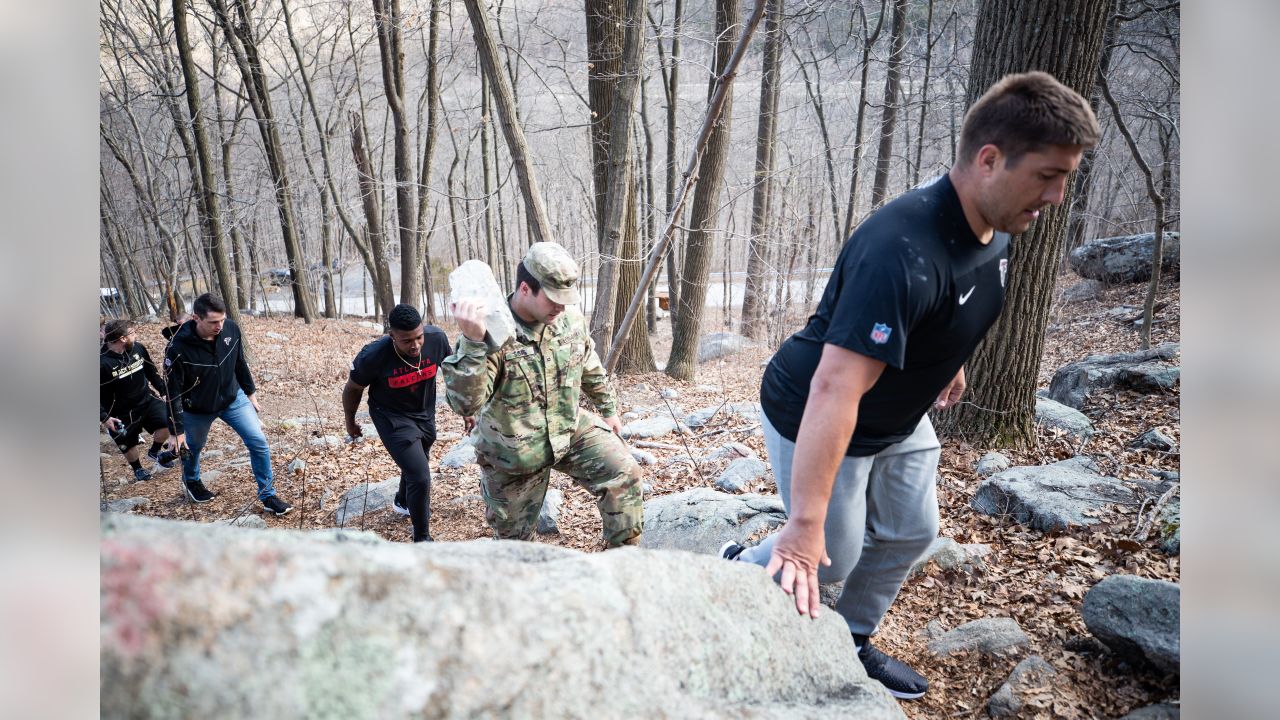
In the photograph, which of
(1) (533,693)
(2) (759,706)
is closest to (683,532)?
(2) (759,706)

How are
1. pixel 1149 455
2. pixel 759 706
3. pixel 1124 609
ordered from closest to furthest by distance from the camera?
pixel 759 706, pixel 1124 609, pixel 1149 455

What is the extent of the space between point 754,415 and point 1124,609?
501 cm

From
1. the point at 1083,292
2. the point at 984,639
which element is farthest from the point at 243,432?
the point at 1083,292

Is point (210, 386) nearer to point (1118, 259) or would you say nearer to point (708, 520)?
point (708, 520)

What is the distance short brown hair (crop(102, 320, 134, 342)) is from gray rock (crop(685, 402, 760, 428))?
5437 mm

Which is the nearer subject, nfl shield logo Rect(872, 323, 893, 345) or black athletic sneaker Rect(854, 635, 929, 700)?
nfl shield logo Rect(872, 323, 893, 345)

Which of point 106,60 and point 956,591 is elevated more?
point 106,60

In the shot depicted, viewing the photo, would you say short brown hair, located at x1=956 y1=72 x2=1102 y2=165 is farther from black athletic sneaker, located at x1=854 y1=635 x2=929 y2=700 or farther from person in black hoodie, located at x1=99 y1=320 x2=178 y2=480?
person in black hoodie, located at x1=99 y1=320 x2=178 y2=480

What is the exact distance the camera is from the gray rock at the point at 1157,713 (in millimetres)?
2385

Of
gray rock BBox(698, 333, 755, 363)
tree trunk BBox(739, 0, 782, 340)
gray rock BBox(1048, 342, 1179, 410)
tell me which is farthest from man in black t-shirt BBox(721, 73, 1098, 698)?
gray rock BBox(698, 333, 755, 363)

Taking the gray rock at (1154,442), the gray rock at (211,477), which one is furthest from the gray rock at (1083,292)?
the gray rock at (211,477)

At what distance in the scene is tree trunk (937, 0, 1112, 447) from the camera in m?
4.46
